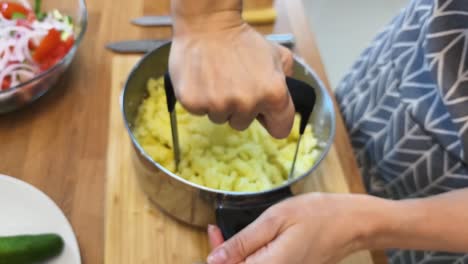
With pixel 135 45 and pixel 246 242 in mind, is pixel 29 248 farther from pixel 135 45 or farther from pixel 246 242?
pixel 135 45

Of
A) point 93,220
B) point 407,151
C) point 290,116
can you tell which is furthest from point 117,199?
point 407,151

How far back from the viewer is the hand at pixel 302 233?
0.54m

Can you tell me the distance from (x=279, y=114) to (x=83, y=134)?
38 centimetres

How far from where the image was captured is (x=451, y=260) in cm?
79

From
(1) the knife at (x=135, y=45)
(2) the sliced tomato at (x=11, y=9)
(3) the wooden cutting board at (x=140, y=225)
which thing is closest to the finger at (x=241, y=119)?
(3) the wooden cutting board at (x=140, y=225)

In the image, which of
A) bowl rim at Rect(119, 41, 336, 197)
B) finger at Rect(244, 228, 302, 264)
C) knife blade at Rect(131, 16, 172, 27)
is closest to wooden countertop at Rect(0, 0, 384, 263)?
knife blade at Rect(131, 16, 172, 27)

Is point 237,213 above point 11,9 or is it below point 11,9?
below

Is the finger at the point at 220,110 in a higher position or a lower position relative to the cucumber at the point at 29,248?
higher

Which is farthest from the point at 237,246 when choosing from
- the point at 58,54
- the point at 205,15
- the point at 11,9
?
the point at 11,9

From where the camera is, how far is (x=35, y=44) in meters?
0.81

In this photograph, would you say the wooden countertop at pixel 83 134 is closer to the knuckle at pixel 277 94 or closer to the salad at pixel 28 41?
the salad at pixel 28 41

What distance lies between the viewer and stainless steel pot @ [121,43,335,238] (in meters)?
0.57

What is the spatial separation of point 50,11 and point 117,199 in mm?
381

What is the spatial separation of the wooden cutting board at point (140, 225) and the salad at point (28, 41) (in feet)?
0.54
